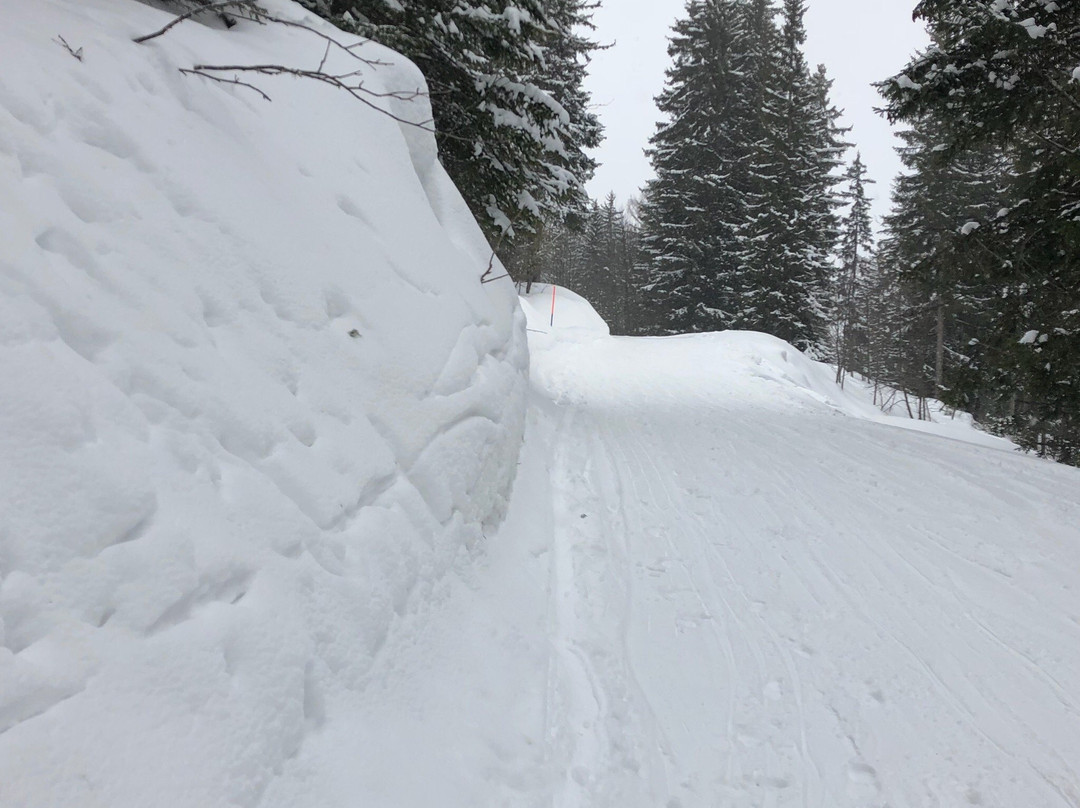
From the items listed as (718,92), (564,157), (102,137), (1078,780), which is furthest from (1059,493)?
(718,92)

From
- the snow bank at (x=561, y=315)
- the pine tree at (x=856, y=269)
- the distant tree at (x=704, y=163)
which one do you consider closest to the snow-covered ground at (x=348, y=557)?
the snow bank at (x=561, y=315)

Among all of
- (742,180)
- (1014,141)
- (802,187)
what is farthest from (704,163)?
(1014,141)

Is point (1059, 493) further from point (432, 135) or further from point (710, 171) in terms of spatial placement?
point (710, 171)

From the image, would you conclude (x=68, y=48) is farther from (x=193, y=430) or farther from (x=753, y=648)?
(x=753, y=648)

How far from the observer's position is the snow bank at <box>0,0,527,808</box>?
4.55ft

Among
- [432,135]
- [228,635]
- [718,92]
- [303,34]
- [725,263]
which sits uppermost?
[718,92]

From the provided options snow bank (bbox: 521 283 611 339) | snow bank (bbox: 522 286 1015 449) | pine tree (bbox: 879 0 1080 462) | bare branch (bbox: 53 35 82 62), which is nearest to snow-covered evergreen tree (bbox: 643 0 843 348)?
snow bank (bbox: 521 283 611 339)

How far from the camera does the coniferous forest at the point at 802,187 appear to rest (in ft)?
20.2

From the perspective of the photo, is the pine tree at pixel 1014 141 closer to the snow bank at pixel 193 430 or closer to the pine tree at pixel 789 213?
the snow bank at pixel 193 430

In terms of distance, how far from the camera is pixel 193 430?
1975 mm

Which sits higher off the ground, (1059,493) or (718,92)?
(718,92)

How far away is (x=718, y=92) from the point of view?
2531cm

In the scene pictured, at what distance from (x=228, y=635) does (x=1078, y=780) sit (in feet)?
11.0

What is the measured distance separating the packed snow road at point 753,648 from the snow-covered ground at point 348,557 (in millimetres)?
19
